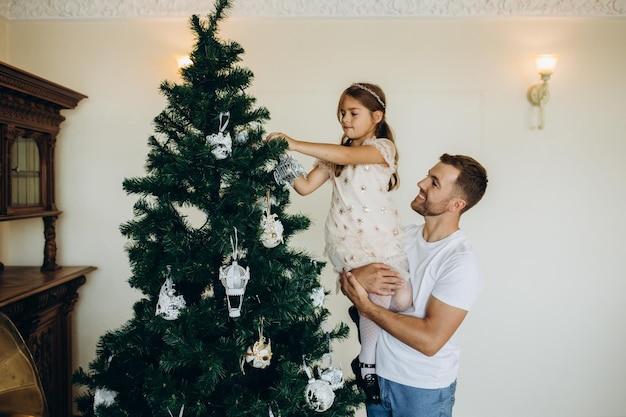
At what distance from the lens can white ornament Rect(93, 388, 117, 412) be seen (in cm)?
132

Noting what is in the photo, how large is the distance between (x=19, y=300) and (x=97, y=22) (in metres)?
1.78

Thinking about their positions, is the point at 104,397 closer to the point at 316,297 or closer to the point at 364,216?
the point at 316,297

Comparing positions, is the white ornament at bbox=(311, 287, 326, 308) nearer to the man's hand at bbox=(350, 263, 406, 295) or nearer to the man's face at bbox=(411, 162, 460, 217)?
the man's hand at bbox=(350, 263, 406, 295)

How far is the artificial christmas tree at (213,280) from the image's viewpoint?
127cm

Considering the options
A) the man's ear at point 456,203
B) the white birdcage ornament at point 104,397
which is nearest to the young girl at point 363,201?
the man's ear at point 456,203

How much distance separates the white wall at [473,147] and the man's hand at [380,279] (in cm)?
Answer: 135

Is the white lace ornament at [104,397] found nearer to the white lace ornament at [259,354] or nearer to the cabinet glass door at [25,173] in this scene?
the white lace ornament at [259,354]

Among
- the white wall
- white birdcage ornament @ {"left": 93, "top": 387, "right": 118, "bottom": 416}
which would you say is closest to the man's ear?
white birdcage ornament @ {"left": 93, "top": 387, "right": 118, "bottom": 416}

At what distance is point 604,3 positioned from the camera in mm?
3143

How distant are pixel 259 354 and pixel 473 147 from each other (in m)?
2.34

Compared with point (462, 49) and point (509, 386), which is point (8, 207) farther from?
point (509, 386)

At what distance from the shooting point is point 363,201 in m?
1.95

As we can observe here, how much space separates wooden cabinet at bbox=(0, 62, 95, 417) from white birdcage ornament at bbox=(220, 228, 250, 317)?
1543mm

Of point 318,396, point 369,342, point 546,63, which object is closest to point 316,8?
point 546,63
